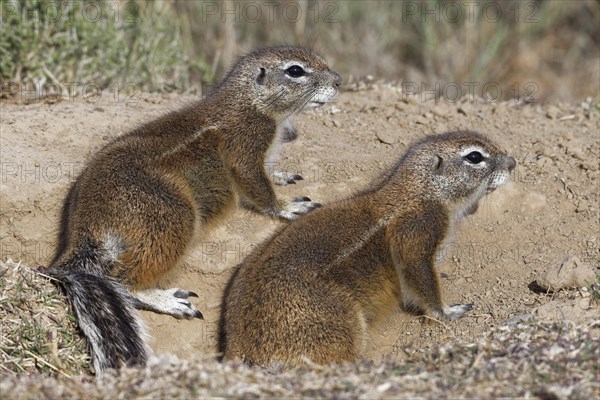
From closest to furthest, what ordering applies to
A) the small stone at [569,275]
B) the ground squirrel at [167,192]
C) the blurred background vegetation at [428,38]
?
the ground squirrel at [167,192], the small stone at [569,275], the blurred background vegetation at [428,38]

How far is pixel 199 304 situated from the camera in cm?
705

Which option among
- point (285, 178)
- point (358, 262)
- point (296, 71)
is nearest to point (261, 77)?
point (296, 71)

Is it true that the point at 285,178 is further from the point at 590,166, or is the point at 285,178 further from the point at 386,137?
the point at 590,166

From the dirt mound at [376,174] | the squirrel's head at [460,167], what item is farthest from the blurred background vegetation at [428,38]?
the squirrel's head at [460,167]

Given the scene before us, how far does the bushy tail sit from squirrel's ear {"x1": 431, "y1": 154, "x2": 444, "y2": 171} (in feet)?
7.91

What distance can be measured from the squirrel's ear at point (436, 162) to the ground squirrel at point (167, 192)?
3.43 feet

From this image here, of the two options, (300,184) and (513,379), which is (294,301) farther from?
(300,184)

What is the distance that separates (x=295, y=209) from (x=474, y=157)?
1.46 meters

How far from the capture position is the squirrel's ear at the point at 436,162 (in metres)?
6.80

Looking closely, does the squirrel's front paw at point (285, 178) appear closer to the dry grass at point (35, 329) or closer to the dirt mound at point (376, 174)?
the dirt mound at point (376, 174)

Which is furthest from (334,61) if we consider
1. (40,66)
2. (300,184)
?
(300,184)

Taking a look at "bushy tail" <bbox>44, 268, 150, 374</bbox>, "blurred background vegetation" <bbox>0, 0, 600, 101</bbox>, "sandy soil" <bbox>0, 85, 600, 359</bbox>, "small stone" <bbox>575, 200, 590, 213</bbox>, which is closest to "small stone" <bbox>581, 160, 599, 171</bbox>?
"sandy soil" <bbox>0, 85, 600, 359</bbox>

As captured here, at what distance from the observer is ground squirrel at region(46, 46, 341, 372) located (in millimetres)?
6156

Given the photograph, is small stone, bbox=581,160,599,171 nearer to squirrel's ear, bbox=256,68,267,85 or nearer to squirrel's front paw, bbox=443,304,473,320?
squirrel's front paw, bbox=443,304,473,320
